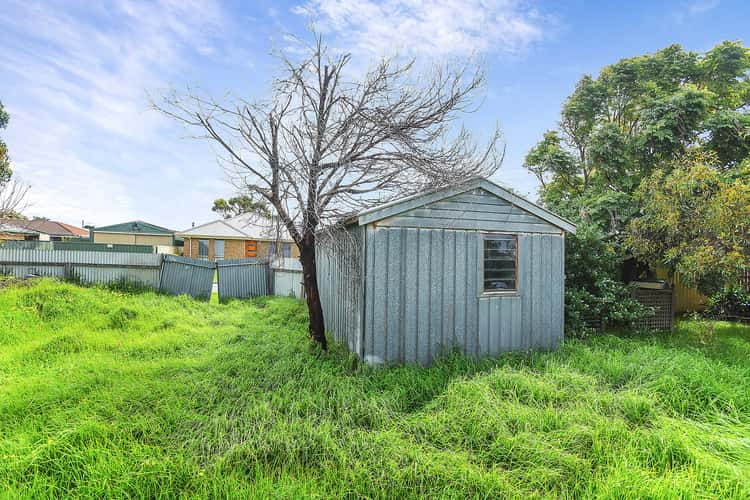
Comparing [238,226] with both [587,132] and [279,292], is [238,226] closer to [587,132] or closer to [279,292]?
[279,292]

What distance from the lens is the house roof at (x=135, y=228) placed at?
79.4ft

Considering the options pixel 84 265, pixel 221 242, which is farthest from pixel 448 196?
pixel 221 242

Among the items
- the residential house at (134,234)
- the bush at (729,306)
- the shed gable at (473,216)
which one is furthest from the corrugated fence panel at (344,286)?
the residential house at (134,234)

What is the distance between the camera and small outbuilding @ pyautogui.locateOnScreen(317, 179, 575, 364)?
492 cm

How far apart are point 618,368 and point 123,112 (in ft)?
29.5

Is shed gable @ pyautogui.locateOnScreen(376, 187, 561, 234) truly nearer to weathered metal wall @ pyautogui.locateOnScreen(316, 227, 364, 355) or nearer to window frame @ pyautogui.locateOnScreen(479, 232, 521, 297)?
window frame @ pyautogui.locateOnScreen(479, 232, 521, 297)

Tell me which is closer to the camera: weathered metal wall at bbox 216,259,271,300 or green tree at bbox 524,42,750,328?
green tree at bbox 524,42,750,328

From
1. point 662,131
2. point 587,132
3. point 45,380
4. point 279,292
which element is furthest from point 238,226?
point 662,131

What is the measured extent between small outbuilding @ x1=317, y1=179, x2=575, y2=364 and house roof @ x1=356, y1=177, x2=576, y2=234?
0.02m

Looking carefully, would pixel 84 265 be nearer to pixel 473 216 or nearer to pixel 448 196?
pixel 448 196

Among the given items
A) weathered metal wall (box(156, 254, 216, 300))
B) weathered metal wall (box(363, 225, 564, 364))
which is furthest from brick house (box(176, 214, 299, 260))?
weathered metal wall (box(363, 225, 564, 364))

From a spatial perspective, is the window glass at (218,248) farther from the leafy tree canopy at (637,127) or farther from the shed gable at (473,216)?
the shed gable at (473,216)

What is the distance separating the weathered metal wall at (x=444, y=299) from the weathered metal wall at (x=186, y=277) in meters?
7.68

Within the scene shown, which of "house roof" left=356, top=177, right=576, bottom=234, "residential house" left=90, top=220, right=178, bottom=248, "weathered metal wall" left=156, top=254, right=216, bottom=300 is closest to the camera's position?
"house roof" left=356, top=177, right=576, bottom=234
